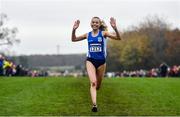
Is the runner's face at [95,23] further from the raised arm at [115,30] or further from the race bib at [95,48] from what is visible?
the race bib at [95,48]

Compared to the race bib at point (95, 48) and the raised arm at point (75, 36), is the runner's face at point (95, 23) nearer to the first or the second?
the raised arm at point (75, 36)

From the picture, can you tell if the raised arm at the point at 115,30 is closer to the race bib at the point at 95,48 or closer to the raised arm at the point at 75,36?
the race bib at the point at 95,48

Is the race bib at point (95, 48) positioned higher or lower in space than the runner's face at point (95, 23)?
lower

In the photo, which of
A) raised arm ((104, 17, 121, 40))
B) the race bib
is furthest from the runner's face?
the race bib

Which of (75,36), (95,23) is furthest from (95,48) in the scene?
(75,36)

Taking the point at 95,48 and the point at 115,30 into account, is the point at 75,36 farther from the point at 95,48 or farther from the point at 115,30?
the point at 115,30

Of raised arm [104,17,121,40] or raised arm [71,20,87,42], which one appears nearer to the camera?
raised arm [104,17,121,40]

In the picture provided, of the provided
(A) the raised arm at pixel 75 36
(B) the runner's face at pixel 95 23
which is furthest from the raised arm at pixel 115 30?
(A) the raised arm at pixel 75 36

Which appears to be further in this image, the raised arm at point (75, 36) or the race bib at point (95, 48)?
the raised arm at point (75, 36)

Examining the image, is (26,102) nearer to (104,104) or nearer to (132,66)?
(104,104)

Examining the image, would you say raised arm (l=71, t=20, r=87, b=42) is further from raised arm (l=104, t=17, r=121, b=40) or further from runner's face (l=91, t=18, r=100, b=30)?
raised arm (l=104, t=17, r=121, b=40)

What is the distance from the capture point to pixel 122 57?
123875 millimetres

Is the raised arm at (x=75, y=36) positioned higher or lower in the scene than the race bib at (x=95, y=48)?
higher

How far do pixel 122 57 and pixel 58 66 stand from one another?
7714 cm
